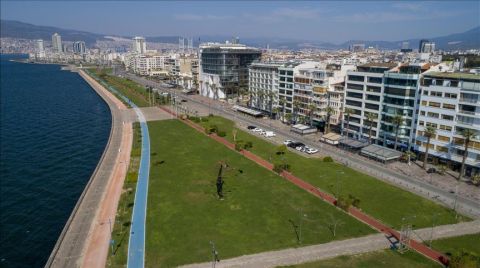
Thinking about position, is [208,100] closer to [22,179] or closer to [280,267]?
[22,179]

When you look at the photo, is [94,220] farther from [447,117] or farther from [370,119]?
[447,117]

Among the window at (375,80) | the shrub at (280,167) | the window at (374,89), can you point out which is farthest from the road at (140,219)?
the window at (375,80)

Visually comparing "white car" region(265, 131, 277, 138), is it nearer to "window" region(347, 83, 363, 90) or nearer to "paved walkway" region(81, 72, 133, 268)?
"window" region(347, 83, 363, 90)

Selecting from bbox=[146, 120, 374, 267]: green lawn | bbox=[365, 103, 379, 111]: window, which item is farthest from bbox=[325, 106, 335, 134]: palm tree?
bbox=[146, 120, 374, 267]: green lawn

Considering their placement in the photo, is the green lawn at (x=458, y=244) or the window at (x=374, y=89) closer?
the green lawn at (x=458, y=244)

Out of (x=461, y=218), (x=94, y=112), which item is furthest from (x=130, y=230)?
(x=94, y=112)

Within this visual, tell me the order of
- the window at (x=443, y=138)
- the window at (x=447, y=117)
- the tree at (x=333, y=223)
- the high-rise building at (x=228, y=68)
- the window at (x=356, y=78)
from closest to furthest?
the tree at (x=333, y=223)
the window at (x=447, y=117)
the window at (x=443, y=138)
the window at (x=356, y=78)
the high-rise building at (x=228, y=68)

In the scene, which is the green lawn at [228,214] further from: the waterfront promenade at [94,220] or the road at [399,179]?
the road at [399,179]

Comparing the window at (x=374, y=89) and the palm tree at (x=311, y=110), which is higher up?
the window at (x=374, y=89)
